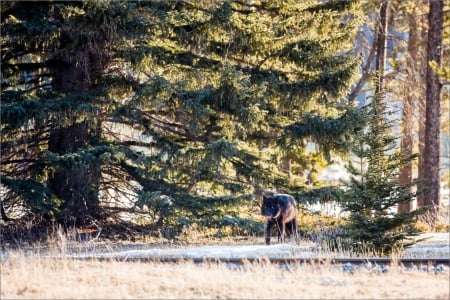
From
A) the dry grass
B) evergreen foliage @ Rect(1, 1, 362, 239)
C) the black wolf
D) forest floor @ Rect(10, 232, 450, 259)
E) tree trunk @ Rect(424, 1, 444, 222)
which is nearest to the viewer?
the dry grass

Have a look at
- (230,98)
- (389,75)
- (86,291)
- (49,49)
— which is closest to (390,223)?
(230,98)

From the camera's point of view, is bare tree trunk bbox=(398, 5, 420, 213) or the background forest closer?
the background forest

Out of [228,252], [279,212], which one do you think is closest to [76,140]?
[279,212]

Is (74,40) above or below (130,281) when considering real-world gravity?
above

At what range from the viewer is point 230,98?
1744cm

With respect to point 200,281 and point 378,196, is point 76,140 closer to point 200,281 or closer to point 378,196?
point 378,196

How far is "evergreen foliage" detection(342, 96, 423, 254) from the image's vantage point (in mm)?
13445

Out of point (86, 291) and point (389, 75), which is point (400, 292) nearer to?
point (86, 291)

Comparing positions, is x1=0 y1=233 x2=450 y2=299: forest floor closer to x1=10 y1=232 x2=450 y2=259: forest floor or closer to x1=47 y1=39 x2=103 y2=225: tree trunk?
x1=10 y1=232 x2=450 y2=259: forest floor

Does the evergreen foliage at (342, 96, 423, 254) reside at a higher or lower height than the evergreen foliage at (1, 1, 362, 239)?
lower

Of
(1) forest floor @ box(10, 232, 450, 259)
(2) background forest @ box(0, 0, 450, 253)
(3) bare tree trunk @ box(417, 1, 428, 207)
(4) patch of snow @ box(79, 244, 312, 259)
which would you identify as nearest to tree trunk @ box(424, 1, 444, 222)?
(3) bare tree trunk @ box(417, 1, 428, 207)

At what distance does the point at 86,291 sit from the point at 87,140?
10.3 m

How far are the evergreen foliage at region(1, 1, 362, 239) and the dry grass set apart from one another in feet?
22.2

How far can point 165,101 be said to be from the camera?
1792 centimetres
